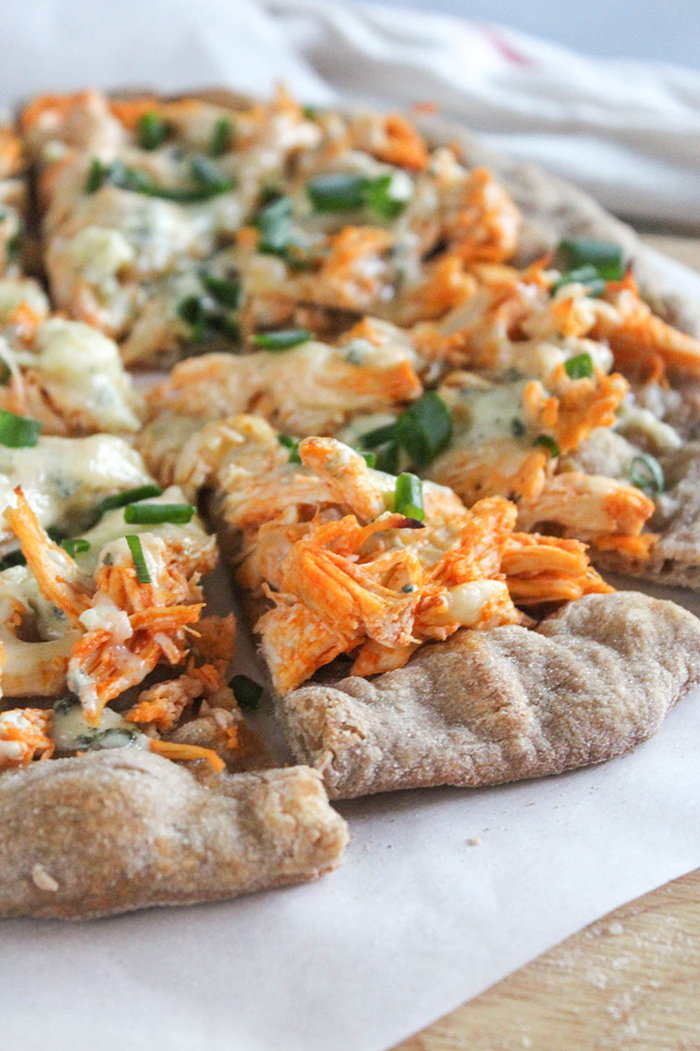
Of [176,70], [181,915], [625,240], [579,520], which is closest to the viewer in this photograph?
[181,915]

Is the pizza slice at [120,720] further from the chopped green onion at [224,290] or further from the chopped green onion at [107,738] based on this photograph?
the chopped green onion at [224,290]

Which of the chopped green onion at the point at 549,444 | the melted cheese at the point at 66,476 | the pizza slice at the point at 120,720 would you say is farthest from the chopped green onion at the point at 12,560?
the chopped green onion at the point at 549,444

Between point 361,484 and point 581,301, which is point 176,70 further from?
point 361,484

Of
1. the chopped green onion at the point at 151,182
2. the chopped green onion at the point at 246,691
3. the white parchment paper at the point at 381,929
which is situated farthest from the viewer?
the chopped green onion at the point at 151,182

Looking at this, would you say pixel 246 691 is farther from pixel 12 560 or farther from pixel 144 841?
pixel 12 560

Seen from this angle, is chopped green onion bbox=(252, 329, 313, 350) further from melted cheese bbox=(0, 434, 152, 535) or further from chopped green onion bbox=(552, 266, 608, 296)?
chopped green onion bbox=(552, 266, 608, 296)

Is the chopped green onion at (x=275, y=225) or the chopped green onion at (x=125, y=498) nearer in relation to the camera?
the chopped green onion at (x=125, y=498)

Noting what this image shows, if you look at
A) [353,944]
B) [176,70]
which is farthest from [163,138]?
[353,944]
